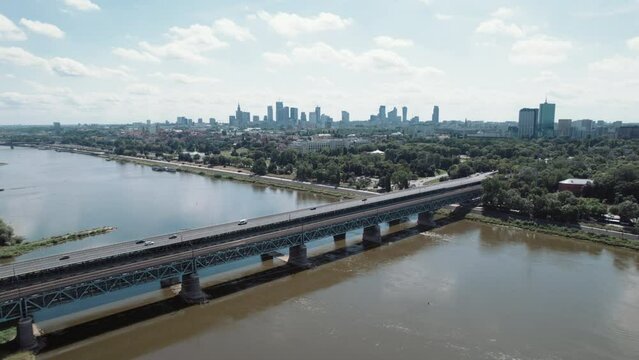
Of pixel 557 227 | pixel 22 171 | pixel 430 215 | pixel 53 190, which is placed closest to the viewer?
pixel 557 227

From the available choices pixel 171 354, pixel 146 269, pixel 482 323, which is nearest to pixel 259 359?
pixel 171 354

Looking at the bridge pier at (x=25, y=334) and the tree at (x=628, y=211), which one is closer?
the bridge pier at (x=25, y=334)

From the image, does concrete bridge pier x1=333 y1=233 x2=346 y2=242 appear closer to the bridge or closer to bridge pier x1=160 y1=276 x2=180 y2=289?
the bridge

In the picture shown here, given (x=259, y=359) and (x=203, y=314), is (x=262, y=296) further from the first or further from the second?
(x=259, y=359)

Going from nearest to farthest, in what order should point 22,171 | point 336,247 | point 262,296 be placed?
point 262,296, point 336,247, point 22,171

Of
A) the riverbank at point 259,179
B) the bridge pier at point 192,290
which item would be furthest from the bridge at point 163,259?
the riverbank at point 259,179

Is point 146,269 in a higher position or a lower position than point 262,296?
higher

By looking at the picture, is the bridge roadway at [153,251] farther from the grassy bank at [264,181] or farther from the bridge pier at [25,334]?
the grassy bank at [264,181]
